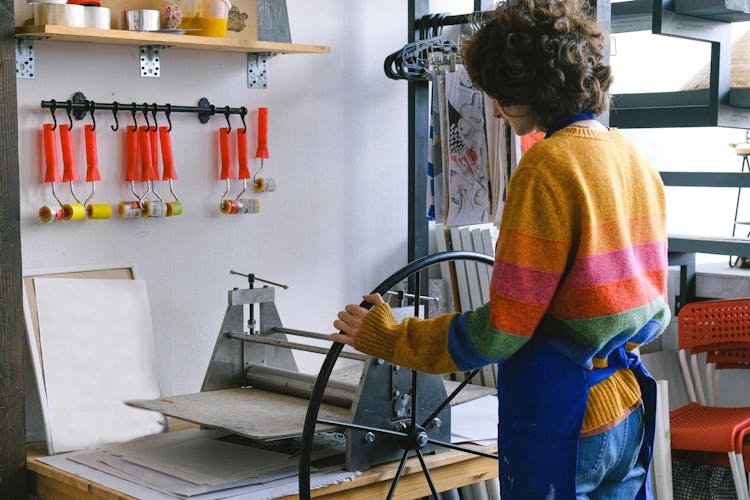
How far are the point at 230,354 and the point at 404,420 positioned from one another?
1.90 ft

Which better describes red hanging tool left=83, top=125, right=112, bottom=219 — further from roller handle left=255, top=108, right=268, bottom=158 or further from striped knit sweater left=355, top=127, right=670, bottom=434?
striped knit sweater left=355, top=127, right=670, bottom=434

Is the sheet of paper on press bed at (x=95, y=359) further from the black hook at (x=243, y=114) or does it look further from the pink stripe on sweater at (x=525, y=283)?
the pink stripe on sweater at (x=525, y=283)

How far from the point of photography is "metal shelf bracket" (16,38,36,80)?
2.54 m

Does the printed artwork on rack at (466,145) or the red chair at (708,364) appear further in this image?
the red chair at (708,364)

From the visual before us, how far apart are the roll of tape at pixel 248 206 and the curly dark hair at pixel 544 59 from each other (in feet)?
4.78

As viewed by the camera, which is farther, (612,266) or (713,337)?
(713,337)

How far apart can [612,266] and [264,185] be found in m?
1.66

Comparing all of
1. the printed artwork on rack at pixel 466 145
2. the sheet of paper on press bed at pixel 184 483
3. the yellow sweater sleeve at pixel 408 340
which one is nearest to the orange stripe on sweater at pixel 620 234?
the yellow sweater sleeve at pixel 408 340

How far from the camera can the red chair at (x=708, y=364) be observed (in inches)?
124

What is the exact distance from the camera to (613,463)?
1.68 metres

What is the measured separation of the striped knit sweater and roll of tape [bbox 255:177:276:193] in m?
1.43

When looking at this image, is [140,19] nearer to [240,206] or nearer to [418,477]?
[240,206]

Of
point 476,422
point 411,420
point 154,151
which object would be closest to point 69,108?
point 154,151

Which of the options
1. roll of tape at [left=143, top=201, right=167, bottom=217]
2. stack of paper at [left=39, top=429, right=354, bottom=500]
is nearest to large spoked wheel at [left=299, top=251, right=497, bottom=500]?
stack of paper at [left=39, top=429, right=354, bottom=500]
